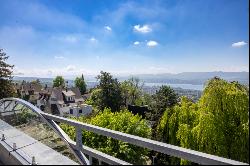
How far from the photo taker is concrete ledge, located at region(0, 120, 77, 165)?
329cm

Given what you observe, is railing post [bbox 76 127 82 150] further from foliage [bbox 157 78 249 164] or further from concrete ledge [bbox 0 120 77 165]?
foliage [bbox 157 78 249 164]

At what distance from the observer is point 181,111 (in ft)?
42.3

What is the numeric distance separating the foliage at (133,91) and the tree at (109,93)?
412 inches

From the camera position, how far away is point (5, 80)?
24188mm

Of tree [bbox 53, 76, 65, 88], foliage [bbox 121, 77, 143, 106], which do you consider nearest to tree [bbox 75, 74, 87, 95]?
tree [bbox 53, 76, 65, 88]

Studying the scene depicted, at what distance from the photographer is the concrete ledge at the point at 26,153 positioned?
130 inches

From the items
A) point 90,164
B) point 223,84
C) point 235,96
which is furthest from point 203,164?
point 223,84

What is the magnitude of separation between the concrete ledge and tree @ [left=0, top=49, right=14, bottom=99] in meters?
19.4

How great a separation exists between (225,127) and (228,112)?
1.56 feet

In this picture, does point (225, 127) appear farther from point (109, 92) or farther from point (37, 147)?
point (109, 92)

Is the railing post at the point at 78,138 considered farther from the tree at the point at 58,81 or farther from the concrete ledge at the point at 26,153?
the tree at the point at 58,81

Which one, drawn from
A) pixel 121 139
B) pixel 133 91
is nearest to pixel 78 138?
pixel 121 139

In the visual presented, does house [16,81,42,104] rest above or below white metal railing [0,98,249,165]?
below

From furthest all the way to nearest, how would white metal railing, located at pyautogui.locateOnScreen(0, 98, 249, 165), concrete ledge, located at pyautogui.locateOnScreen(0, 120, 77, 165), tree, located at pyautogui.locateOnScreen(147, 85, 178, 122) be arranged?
tree, located at pyautogui.locateOnScreen(147, 85, 178, 122)
concrete ledge, located at pyautogui.locateOnScreen(0, 120, 77, 165)
white metal railing, located at pyautogui.locateOnScreen(0, 98, 249, 165)
